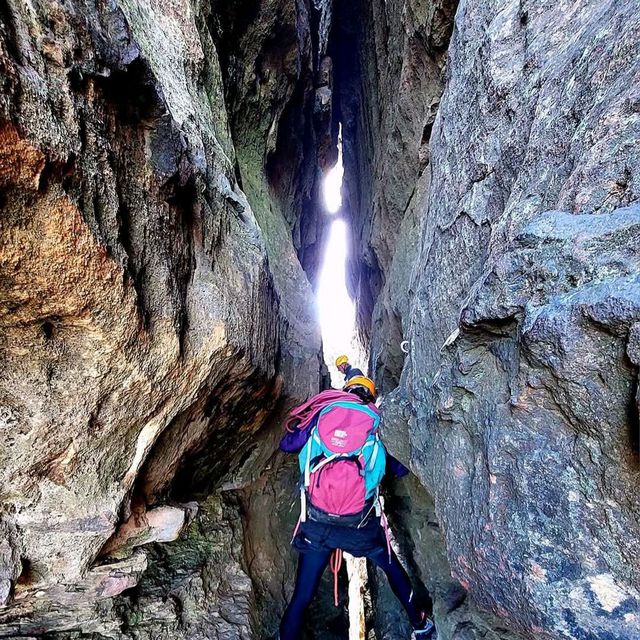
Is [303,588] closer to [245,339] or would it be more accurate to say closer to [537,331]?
[245,339]

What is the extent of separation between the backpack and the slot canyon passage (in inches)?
13.3

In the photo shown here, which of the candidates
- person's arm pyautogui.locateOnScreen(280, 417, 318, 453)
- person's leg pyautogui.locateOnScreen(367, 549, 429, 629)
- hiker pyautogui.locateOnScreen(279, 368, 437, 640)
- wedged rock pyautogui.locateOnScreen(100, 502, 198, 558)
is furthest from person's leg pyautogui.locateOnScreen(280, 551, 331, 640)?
wedged rock pyautogui.locateOnScreen(100, 502, 198, 558)

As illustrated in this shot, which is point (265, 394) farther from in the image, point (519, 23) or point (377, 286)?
point (377, 286)

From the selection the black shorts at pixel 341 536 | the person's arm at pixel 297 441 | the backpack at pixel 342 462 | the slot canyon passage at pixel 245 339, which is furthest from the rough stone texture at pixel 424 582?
the person's arm at pixel 297 441

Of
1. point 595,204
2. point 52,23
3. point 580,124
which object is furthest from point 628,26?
point 52,23

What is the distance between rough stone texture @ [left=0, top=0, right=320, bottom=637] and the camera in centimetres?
190

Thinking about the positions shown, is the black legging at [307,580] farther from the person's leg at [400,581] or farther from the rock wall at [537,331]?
the rock wall at [537,331]

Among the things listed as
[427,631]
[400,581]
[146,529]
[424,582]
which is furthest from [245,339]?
[424,582]

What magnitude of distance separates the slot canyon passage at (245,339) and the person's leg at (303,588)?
0.36 meters

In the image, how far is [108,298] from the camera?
7.41 ft

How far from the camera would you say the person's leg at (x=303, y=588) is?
11.7 feet

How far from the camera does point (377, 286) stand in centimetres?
1002

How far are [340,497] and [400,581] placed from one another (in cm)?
117

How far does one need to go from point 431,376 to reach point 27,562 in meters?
3.02
